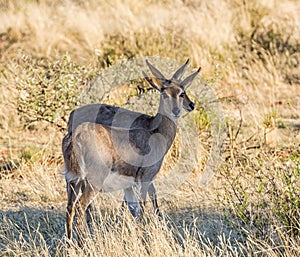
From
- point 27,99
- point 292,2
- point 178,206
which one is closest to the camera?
point 178,206

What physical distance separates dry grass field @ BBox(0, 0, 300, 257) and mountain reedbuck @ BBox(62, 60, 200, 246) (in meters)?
0.27

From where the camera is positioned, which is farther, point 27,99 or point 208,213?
point 27,99

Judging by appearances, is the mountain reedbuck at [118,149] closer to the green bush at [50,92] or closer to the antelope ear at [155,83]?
the antelope ear at [155,83]

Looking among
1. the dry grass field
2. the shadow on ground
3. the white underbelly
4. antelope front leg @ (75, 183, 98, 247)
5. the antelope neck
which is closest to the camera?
the dry grass field

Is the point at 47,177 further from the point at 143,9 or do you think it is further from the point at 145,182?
the point at 143,9

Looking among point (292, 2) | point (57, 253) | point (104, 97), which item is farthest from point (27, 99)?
point (292, 2)

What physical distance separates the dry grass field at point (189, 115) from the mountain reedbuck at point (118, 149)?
0.27 m

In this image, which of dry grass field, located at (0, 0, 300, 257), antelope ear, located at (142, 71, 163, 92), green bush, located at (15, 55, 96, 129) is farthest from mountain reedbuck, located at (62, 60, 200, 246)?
green bush, located at (15, 55, 96, 129)

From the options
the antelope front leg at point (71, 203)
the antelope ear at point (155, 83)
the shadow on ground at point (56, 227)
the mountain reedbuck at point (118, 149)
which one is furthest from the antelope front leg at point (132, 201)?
the antelope ear at point (155, 83)

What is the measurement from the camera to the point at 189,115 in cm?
902

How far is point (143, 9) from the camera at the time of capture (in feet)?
56.0

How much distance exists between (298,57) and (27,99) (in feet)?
22.1

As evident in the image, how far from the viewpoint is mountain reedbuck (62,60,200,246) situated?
5.67m

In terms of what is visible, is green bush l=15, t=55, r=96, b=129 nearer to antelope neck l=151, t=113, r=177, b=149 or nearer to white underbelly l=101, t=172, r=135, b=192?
antelope neck l=151, t=113, r=177, b=149
